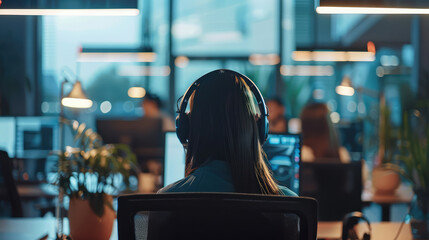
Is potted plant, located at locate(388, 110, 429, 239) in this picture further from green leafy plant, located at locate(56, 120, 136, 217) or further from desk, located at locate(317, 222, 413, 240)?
green leafy plant, located at locate(56, 120, 136, 217)

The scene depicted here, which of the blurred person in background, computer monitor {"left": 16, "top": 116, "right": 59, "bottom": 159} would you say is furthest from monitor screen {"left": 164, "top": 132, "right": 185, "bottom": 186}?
the blurred person in background

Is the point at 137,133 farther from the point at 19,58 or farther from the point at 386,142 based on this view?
the point at 19,58

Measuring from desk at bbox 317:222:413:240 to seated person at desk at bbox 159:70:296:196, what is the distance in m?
0.88

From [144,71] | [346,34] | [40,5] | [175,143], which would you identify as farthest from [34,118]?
[346,34]

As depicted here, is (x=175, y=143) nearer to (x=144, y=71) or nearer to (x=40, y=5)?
(x=40, y=5)

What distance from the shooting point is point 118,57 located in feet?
20.2

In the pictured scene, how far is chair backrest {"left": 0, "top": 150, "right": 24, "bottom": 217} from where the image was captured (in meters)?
1.98

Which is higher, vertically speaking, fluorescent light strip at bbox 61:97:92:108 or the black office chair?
fluorescent light strip at bbox 61:97:92:108

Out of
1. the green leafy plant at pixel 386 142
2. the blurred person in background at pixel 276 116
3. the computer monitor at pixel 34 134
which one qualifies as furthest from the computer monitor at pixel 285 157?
the blurred person in background at pixel 276 116

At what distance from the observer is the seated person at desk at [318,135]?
382 cm

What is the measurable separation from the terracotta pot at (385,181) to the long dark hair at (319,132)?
1.96 ft

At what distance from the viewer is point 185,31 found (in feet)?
21.8

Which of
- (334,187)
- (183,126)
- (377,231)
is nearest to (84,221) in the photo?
(183,126)

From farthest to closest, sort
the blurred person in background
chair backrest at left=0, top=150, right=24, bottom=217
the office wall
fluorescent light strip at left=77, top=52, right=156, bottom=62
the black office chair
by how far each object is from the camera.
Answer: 1. fluorescent light strip at left=77, top=52, right=156, bottom=62
2. the office wall
3. the blurred person in background
4. chair backrest at left=0, top=150, right=24, bottom=217
5. the black office chair
